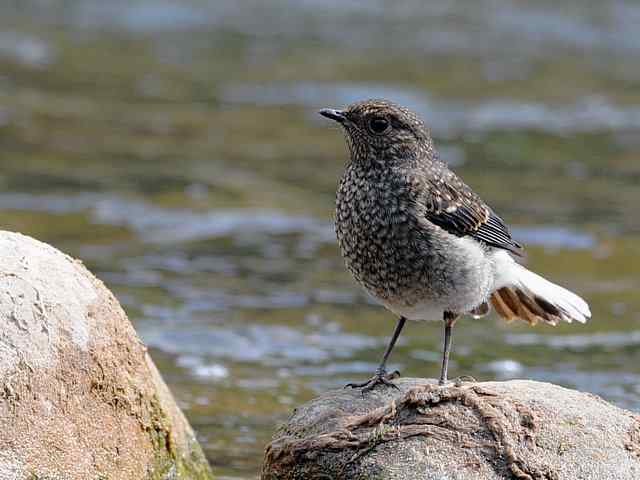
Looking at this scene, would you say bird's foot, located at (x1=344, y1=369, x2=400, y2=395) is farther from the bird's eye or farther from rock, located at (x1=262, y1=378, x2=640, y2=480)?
the bird's eye

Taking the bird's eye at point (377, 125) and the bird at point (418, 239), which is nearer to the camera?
the bird at point (418, 239)

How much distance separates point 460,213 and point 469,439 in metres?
1.46

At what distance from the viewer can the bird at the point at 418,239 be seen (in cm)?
618

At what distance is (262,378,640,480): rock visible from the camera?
5441 millimetres

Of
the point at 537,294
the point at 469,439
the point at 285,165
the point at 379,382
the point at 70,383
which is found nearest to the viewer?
the point at 469,439

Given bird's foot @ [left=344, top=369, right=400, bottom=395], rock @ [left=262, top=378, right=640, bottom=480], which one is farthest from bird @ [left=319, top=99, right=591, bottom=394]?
Answer: rock @ [left=262, top=378, right=640, bottom=480]

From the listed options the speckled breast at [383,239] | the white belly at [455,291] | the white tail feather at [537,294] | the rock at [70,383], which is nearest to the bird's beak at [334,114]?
the speckled breast at [383,239]

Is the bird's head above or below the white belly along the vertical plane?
above

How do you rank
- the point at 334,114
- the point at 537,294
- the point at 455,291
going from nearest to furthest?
the point at 455,291 → the point at 334,114 → the point at 537,294

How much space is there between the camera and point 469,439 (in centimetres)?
552

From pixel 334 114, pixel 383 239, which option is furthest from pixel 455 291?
pixel 334 114

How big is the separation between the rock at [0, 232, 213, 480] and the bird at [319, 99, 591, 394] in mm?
1022

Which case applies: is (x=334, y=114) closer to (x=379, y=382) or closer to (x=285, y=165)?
(x=379, y=382)

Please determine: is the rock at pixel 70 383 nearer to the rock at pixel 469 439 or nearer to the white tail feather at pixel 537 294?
the rock at pixel 469 439
